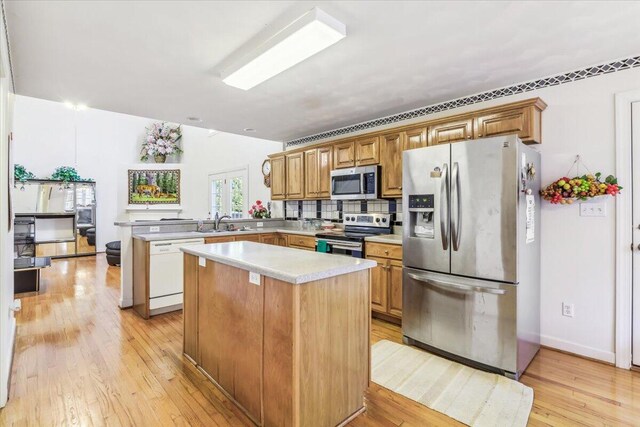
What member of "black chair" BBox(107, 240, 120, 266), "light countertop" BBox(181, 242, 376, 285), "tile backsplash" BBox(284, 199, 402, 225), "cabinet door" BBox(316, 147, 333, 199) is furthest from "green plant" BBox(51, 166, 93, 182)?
"light countertop" BBox(181, 242, 376, 285)

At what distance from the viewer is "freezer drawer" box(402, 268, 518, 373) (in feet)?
7.86

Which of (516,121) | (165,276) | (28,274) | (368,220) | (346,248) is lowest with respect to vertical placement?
(28,274)

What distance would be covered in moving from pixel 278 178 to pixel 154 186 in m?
4.83

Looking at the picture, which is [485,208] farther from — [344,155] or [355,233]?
[344,155]

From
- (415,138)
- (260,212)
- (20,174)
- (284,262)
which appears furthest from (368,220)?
(20,174)

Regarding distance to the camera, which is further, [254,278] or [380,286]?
[380,286]

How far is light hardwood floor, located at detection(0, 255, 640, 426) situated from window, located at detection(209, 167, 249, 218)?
3607 mm

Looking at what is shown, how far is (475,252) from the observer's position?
2.53m

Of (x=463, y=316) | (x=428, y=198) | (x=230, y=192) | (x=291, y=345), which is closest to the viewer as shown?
(x=291, y=345)

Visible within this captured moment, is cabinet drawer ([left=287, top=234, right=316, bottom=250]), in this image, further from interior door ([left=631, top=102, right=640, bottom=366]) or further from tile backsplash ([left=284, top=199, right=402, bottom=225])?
interior door ([left=631, top=102, right=640, bottom=366])

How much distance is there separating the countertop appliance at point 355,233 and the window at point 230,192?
2.94 meters

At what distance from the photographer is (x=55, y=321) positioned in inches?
139

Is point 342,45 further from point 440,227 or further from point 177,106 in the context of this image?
point 177,106

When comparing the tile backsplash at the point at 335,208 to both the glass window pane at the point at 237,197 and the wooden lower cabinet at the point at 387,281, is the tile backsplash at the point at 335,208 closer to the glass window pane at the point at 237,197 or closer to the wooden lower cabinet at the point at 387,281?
the wooden lower cabinet at the point at 387,281
